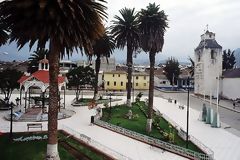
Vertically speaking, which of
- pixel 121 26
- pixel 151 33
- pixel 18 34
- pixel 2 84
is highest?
pixel 121 26

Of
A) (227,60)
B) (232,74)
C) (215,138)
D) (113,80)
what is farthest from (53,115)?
(227,60)

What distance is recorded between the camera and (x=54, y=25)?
65.6ft

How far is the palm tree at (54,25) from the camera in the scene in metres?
19.6

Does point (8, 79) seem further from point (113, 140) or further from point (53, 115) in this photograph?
point (53, 115)

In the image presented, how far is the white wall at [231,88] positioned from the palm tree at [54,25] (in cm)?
5942

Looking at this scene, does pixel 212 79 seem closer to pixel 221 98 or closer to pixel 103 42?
pixel 221 98

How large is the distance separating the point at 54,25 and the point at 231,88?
213 ft

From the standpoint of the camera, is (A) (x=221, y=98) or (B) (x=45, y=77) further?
(A) (x=221, y=98)

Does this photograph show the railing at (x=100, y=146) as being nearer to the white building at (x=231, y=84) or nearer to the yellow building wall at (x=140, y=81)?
the white building at (x=231, y=84)

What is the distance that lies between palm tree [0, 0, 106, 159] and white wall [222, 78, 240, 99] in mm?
59421

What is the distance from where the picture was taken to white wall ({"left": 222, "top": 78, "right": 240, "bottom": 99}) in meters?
74.8

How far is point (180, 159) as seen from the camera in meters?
25.2

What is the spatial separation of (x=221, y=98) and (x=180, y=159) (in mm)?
58409

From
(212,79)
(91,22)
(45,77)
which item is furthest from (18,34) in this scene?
(212,79)
